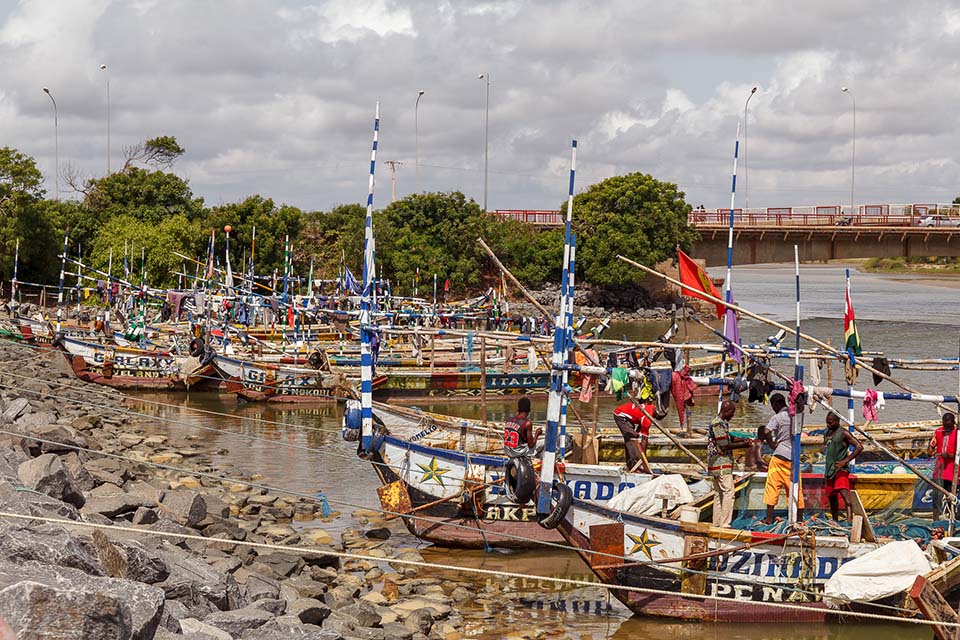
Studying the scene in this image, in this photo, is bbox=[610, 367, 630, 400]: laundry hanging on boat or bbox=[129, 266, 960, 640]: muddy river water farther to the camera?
bbox=[610, 367, 630, 400]: laundry hanging on boat

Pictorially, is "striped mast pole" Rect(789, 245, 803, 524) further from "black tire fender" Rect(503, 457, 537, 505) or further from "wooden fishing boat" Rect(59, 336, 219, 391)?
"wooden fishing boat" Rect(59, 336, 219, 391)

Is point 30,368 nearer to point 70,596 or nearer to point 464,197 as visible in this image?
point 70,596

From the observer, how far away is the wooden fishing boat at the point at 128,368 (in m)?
37.2

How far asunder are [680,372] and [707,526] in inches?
230

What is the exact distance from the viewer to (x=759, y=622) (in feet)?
50.4

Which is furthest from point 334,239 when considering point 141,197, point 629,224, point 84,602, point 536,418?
point 84,602

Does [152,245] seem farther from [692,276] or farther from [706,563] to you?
[706,563]

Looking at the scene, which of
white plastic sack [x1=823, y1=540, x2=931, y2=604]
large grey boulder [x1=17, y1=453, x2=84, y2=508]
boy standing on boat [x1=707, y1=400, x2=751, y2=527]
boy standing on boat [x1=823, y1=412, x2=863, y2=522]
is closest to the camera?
large grey boulder [x1=17, y1=453, x2=84, y2=508]

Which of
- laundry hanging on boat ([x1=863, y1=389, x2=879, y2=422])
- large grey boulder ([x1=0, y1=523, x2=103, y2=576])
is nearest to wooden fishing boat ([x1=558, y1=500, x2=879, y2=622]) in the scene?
laundry hanging on boat ([x1=863, y1=389, x2=879, y2=422])

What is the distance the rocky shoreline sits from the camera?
8398 mm

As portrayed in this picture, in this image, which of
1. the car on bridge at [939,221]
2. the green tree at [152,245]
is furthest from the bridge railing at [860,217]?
the green tree at [152,245]

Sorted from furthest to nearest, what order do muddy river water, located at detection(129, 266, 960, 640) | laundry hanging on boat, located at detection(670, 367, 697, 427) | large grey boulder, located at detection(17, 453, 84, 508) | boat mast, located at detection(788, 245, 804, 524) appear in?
1. laundry hanging on boat, located at detection(670, 367, 697, 427)
2. muddy river water, located at detection(129, 266, 960, 640)
3. boat mast, located at detection(788, 245, 804, 524)
4. large grey boulder, located at detection(17, 453, 84, 508)

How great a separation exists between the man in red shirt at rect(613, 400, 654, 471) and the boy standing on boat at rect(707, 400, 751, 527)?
4.05 ft

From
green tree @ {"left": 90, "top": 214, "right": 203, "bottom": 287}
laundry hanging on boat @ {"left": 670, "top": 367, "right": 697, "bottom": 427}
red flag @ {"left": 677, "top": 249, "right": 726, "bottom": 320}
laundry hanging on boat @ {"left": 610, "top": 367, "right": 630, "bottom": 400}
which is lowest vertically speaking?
laundry hanging on boat @ {"left": 670, "top": 367, "right": 697, "bottom": 427}
